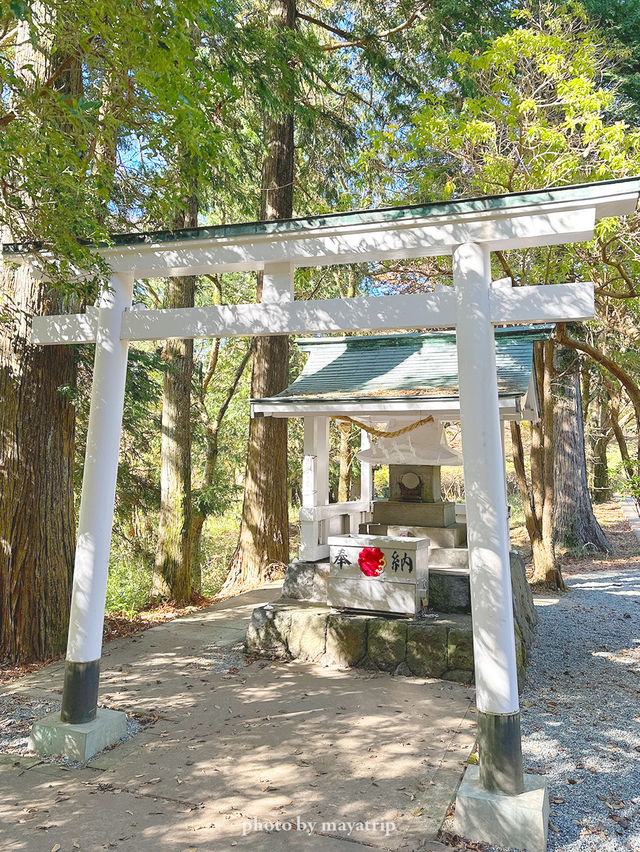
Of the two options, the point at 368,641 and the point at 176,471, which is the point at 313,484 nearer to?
the point at 368,641

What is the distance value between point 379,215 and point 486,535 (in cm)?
221

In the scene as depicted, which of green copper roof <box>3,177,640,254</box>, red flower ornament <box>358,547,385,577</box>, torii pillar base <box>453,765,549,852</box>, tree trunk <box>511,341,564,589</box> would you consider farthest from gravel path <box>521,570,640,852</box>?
green copper roof <box>3,177,640,254</box>

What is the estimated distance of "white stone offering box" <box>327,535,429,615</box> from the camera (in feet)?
20.1

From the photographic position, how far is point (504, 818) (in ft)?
10.4

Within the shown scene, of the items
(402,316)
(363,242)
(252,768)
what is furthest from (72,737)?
(363,242)

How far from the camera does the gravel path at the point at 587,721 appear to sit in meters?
3.37

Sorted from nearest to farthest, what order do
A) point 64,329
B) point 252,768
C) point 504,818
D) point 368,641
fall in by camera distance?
point 504,818 < point 252,768 < point 64,329 < point 368,641

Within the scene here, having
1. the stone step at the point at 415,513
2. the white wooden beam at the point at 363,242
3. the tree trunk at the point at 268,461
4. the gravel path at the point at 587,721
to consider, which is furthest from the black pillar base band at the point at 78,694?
the tree trunk at the point at 268,461

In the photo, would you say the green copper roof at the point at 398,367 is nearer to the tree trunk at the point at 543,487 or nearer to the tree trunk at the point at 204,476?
the tree trunk at the point at 543,487

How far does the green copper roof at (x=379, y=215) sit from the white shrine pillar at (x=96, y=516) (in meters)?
0.50

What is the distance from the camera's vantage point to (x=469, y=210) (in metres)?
3.72

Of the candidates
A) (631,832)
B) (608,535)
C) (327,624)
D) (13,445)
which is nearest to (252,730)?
(327,624)

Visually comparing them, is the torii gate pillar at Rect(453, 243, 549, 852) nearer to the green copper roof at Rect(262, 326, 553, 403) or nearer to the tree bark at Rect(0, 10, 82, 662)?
the green copper roof at Rect(262, 326, 553, 403)

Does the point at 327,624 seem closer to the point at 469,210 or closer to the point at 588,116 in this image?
the point at 469,210
